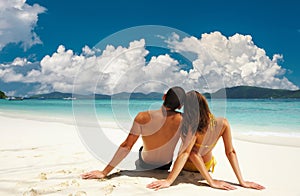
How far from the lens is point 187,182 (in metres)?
3.41

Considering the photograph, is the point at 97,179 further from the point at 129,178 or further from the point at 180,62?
the point at 180,62

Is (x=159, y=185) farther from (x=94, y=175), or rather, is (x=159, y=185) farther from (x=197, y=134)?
(x=94, y=175)

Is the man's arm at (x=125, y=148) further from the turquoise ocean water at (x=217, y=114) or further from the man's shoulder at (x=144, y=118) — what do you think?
the turquoise ocean water at (x=217, y=114)

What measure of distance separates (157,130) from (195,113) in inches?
20.1

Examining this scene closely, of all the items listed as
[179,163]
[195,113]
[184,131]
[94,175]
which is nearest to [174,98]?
[195,113]

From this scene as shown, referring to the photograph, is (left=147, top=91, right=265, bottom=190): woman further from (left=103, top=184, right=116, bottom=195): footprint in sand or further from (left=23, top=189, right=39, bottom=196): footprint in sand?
(left=23, top=189, right=39, bottom=196): footprint in sand

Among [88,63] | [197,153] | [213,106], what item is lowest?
[197,153]

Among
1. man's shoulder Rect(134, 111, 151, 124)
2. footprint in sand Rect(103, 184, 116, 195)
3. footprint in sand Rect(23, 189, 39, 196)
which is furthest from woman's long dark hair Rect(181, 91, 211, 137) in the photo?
footprint in sand Rect(23, 189, 39, 196)

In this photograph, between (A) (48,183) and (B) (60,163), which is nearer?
(A) (48,183)

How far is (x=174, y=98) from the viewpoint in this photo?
3.24 m

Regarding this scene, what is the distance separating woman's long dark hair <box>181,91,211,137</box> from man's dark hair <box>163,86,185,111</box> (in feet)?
0.21

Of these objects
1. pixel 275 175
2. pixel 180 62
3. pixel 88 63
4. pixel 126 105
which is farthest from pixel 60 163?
pixel 275 175

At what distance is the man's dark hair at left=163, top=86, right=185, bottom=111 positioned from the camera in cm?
322

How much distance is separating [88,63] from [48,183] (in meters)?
2.80
